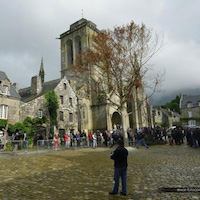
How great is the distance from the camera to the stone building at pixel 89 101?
2944 centimetres

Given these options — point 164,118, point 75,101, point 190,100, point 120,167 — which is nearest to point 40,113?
point 75,101

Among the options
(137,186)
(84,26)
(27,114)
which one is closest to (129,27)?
(137,186)

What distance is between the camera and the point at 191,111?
166 feet

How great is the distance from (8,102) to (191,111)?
157 ft

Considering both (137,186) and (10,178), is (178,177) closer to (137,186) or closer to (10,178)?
(137,186)

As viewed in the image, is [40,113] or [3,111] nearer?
[3,111]

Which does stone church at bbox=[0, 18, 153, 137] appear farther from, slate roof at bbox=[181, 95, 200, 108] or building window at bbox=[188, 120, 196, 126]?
slate roof at bbox=[181, 95, 200, 108]

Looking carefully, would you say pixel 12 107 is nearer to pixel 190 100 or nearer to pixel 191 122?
pixel 191 122

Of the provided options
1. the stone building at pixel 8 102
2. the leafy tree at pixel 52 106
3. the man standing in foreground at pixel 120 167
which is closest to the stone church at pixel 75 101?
the stone building at pixel 8 102

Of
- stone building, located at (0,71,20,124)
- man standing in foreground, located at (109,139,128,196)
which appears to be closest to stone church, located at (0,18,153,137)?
stone building, located at (0,71,20,124)

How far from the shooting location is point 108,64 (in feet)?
49.6

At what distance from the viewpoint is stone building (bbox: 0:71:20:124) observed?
1884cm

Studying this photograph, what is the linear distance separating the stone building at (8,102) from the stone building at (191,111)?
45082mm

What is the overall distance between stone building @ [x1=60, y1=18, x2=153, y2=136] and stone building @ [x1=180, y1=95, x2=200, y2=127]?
19.4 meters
